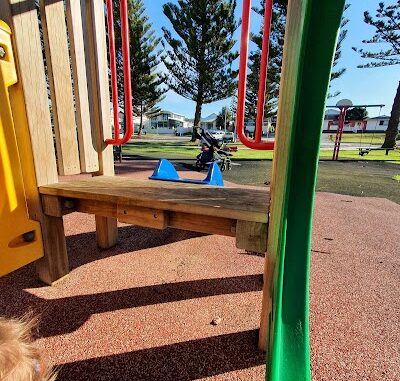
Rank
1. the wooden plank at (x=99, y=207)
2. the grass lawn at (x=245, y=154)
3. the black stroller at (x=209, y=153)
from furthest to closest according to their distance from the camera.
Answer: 1. the grass lawn at (x=245, y=154)
2. the black stroller at (x=209, y=153)
3. the wooden plank at (x=99, y=207)

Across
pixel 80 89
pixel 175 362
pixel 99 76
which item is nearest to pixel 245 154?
pixel 99 76

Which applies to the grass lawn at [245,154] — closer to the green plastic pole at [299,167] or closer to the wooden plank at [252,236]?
the wooden plank at [252,236]

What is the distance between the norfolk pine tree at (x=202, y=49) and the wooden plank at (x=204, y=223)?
21.8 meters

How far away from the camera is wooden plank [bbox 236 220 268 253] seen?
51.9 inches

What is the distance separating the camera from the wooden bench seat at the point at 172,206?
4.41 ft

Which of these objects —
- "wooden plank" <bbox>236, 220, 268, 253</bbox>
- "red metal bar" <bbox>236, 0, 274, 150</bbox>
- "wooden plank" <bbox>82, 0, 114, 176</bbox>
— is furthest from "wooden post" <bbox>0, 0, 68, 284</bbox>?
"wooden plank" <bbox>236, 220, 268, 253</bbox>

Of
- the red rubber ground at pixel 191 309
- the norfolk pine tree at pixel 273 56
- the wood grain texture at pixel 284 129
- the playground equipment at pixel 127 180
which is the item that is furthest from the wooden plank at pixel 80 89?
the norfolk pine tree at pixel 273 56

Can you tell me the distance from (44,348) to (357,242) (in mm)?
2886

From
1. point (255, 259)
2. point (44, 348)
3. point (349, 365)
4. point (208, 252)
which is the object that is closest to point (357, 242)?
point (255, 259)

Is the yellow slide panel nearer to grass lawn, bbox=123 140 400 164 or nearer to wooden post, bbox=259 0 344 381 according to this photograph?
wooden post, bbox=259 0 344 381

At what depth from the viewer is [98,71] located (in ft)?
7.02

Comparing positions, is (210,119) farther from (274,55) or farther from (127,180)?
(127,180)

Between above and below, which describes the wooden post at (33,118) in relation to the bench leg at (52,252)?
above

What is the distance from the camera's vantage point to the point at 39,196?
1.88 metres
